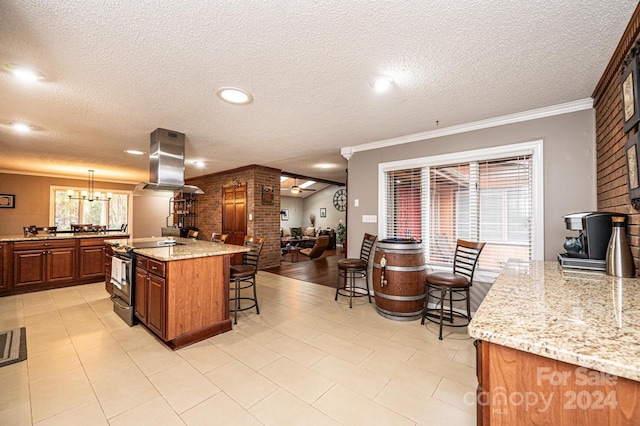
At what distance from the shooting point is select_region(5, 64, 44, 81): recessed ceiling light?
1.93 metres

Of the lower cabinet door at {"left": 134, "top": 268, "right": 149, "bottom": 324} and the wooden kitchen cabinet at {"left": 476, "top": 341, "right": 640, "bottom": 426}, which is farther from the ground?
the wooden kitchen cabinet at {"left": 476, "top": 341, "right": 640, "bottom": 426}

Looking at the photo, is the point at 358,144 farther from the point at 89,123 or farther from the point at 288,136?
the point at 89,123

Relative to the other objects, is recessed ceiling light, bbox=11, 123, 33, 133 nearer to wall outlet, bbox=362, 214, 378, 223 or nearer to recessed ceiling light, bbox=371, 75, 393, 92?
recessed ceiling light, bbox=371, 75, 393, 92

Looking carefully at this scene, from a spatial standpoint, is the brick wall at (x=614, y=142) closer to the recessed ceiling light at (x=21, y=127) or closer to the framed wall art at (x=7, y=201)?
the recessed ceiling light at (x=21, y=127)

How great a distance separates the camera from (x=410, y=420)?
1562mm

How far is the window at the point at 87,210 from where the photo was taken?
7098mm

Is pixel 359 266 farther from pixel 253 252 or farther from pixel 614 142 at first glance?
pixel 614 142

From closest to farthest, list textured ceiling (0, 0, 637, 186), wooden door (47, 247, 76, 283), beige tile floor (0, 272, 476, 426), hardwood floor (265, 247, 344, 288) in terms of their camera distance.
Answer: textured ceiling (0, 0, 637, 186) < beige tile floor (0, 272, 476, 426) < wooden door (47, 247, 76, 283) < hardwood floor (265, 247, 344, 288)

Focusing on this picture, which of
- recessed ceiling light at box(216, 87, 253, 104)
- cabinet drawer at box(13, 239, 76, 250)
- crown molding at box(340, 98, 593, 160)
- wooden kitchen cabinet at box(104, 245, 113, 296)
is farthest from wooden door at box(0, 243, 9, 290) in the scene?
crown molding at box(340, 98, 593, 160)

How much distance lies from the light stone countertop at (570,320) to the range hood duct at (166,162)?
3.54 m

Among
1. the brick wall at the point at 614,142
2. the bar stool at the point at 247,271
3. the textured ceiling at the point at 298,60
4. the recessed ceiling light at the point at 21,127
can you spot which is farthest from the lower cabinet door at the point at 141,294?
the brick wall at the point at 614,142

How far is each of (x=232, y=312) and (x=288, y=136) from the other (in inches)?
95.7

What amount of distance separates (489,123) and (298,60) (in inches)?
92.3

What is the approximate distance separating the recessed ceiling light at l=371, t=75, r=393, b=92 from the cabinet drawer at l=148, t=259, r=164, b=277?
7.98 feet
